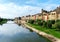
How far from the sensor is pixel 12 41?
2933 centimetres

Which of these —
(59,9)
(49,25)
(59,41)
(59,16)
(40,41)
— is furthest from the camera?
(59,9)

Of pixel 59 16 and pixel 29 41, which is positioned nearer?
pixel 29 41

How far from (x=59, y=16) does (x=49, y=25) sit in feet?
84.6

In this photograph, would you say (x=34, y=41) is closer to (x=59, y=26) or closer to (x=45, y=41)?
(x=45, y=41)

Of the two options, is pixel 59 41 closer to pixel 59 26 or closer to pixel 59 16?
pixel 59 26

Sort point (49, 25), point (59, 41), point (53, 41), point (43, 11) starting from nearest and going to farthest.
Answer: point (59, 41) → point (53, 41) → point (49, 25) → point (43, 11)

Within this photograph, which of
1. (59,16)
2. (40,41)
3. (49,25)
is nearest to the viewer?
(40,41)

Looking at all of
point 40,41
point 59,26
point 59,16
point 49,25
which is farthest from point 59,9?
point 40,41

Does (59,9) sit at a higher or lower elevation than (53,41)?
higher

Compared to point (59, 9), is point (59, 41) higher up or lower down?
lower down

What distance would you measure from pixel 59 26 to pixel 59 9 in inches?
1842

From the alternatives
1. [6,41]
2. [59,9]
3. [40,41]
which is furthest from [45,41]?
[59,9]

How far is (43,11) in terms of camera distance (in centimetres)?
12975

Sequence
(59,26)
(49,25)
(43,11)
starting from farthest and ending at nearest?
(43,11) → (49,25) → (59,26)
